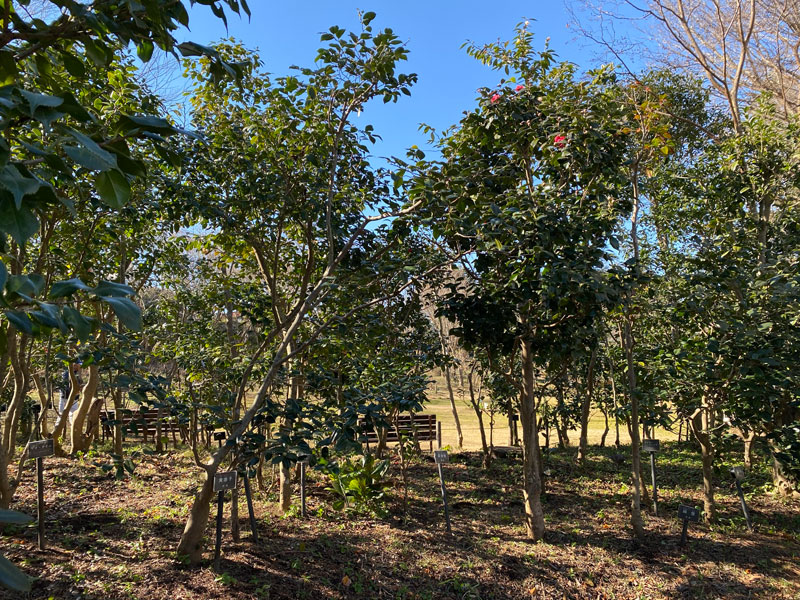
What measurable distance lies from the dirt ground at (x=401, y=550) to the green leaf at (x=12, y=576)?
330 centimetres

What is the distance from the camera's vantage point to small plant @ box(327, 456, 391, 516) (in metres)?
5.96

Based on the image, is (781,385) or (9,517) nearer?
(9,517)

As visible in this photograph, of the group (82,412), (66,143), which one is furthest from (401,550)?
(82,412)

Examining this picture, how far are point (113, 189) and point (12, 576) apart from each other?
614mm

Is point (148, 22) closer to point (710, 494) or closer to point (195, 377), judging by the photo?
point (195, 377)

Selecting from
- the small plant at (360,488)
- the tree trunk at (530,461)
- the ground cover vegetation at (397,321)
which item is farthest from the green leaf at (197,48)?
the small plant at (360,488)

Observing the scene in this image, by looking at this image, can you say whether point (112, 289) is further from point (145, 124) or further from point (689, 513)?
point (689, 513)

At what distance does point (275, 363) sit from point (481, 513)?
3783 millimetres

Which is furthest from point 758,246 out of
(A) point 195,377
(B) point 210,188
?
(A) point 195,377

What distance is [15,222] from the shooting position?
2.62 ft

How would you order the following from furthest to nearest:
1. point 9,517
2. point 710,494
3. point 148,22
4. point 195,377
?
point 710,494
point 195,377
point 148,22
point 9,517

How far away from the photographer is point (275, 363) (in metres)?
3.86

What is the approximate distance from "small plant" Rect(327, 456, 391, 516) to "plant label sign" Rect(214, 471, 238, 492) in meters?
2.18

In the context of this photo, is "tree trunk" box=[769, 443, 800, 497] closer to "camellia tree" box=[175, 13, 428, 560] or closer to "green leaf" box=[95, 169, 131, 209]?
"camellia tree" box=[175, 13, 428, 560]
